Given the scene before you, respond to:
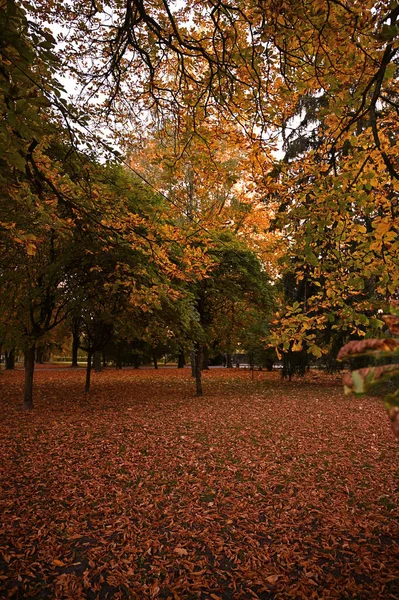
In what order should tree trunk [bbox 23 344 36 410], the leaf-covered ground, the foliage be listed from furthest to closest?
1. tree trunk [bbox 23 344 36 410]
2. the leaf-covered ground
3. the foliage

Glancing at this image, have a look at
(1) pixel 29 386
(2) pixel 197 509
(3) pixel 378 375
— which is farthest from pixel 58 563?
(1) pixel 29 386

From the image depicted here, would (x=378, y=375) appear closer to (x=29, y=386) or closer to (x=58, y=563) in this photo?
(x=58, y=563)

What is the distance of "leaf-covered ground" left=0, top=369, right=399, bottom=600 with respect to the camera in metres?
2.75

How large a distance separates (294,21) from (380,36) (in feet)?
4.22

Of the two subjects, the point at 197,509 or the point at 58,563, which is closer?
the point at 58,563

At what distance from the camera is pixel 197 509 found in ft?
12.8

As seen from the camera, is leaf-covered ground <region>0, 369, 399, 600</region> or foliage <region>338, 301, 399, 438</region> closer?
foliage <region>338, 301, 399, 438</region>

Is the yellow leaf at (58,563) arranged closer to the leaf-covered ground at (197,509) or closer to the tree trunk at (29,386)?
the leaf-covered ground at (197,509)

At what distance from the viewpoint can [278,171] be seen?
350 cm

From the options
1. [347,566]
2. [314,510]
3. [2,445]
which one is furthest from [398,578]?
[2,445]

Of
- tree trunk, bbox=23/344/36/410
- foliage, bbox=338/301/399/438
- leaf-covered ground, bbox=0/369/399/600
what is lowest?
leaf-covered ground, bbox=0/369/399/600

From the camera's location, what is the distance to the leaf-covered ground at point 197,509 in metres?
2.75

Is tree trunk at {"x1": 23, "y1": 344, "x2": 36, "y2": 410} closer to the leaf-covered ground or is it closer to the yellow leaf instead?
the leaf-covered ground

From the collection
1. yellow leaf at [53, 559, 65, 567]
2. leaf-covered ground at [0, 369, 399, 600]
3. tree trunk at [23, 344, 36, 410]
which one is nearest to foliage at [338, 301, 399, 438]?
leaf-covered ground at [0, 369, 399, 600]
